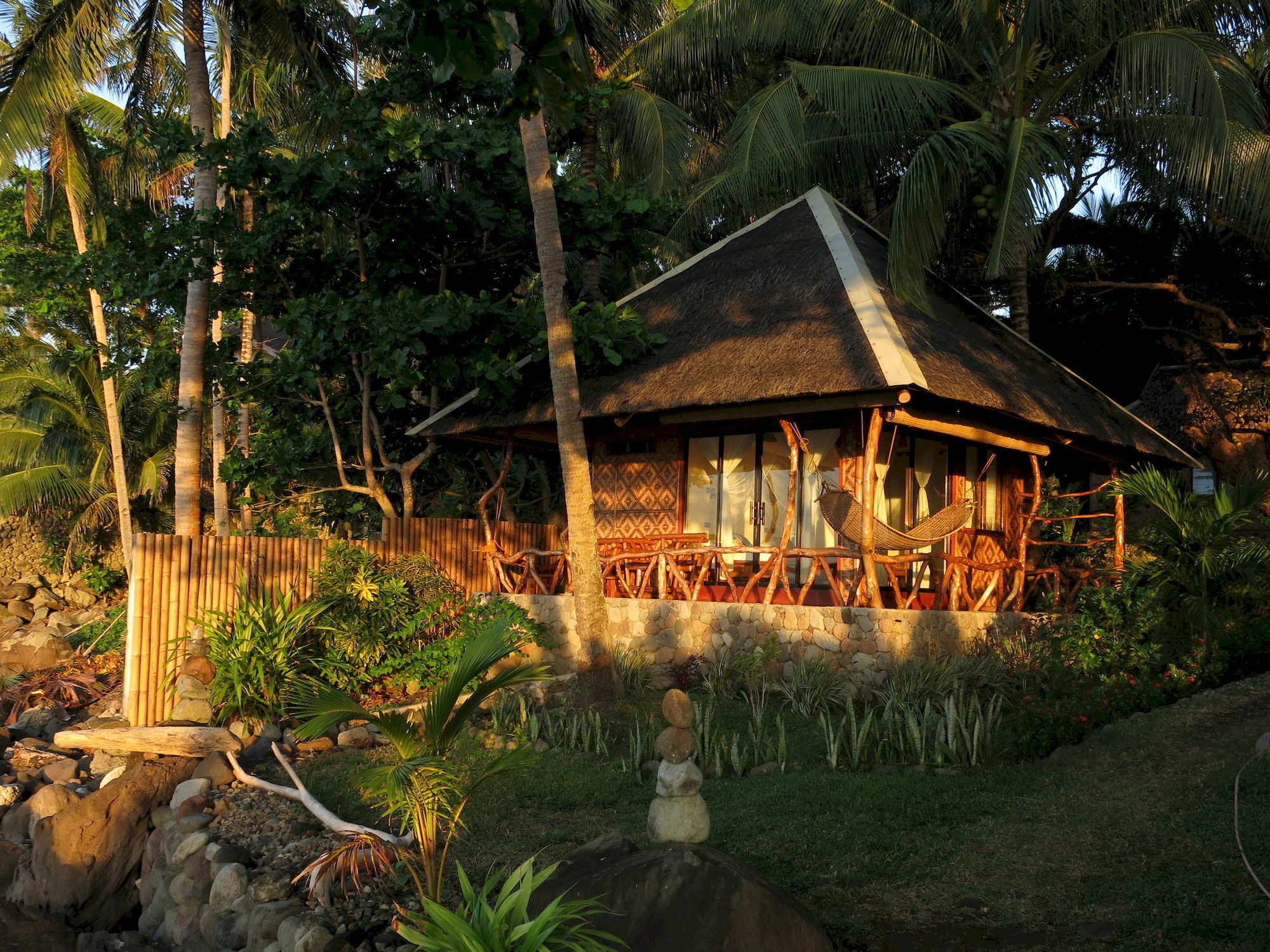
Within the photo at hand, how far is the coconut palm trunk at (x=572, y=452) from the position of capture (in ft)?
29.3

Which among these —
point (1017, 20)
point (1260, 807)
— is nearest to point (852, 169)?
point (1017, 20)

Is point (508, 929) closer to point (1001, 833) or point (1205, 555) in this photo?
point (1001, 833)

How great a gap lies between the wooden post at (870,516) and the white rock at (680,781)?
17.8 feet

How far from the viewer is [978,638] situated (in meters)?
10.2

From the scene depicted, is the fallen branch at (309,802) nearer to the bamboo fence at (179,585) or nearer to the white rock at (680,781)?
the bamboo fence at (179,585)

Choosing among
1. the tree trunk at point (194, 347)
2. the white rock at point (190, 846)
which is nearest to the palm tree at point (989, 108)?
the tree trunk at point (194, 347)

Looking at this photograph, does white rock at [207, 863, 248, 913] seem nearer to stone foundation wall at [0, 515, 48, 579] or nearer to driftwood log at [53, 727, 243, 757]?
driftwood log at [53, 727, 243, 757]

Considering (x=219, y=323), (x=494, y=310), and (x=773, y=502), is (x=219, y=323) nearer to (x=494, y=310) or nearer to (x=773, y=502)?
(x=494, y=310)

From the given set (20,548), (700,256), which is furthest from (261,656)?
(20,548)

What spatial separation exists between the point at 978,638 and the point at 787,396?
9.66 feet

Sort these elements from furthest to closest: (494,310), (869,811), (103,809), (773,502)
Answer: (773,502) < (494,310) < (103,809) < (869,811)

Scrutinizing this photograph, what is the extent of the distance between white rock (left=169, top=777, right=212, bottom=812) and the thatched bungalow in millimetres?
5016

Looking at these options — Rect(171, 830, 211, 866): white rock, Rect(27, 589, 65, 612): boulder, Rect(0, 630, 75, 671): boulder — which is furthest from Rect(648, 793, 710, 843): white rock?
Rect(27, 589, 65, 612): boulder

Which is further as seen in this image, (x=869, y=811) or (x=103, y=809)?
(x=103, y=809)
